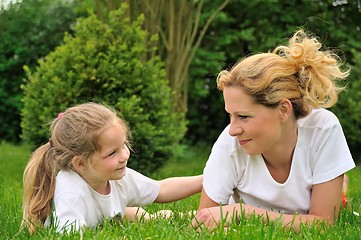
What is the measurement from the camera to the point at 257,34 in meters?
10.1

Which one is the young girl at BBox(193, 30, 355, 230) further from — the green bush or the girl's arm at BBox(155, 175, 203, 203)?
the green bush

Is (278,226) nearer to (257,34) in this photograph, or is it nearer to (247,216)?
(247,216)

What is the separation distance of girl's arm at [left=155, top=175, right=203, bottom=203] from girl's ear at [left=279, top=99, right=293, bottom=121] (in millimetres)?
767

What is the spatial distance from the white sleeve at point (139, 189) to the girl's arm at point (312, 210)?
1.55 feet

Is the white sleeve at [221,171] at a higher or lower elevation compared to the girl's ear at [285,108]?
lower

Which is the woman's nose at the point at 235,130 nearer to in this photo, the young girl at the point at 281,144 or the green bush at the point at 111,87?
the young girl at the point at 281,144

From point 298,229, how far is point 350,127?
6004 mm

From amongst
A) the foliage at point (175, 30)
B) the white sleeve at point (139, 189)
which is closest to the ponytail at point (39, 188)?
the white sleeve at point (139, 189)

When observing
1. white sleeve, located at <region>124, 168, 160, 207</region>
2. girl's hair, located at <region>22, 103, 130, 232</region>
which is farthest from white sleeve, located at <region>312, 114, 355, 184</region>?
girl's hair, located at <region>22, 103, 130, 232</region>

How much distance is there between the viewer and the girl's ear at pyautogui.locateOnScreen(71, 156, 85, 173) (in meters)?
3.35

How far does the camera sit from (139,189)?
145 inches

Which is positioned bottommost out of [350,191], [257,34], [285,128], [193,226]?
[350,191]

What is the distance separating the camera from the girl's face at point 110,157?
332cm

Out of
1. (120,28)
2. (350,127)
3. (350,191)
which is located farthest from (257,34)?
(350,191)
